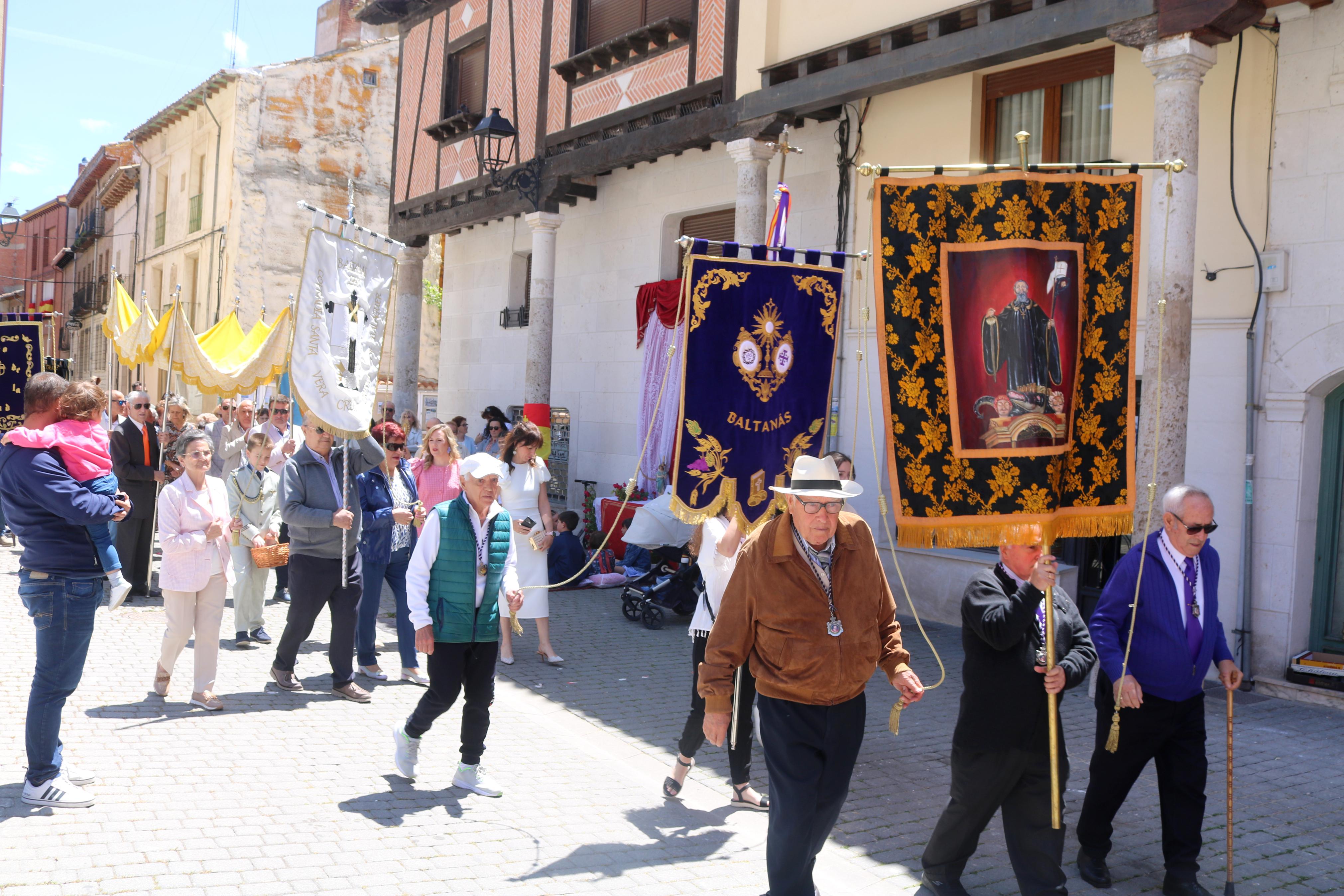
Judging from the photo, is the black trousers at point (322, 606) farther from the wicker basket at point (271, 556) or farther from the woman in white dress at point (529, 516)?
the woman in white dress at point (529, 516)

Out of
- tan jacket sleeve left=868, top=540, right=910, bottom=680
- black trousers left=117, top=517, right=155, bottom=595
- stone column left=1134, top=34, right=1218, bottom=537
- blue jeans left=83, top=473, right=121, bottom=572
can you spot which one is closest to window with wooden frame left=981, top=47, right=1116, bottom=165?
stone column left=1134, top=34, right=1218, bottom=537

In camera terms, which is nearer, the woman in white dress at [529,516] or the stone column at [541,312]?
the woman in white dress at [529,516]

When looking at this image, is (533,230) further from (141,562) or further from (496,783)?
(496,783)

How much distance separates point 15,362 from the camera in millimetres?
12469

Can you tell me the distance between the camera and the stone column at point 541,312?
15.4 metres

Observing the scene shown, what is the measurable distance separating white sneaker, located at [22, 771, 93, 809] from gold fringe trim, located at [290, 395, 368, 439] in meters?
2.56

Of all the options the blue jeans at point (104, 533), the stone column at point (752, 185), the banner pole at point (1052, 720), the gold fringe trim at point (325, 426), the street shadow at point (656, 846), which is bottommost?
the street shadow at point (656, 846)

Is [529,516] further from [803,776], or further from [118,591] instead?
[803,776]

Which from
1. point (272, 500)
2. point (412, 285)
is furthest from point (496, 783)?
point (412, 285)

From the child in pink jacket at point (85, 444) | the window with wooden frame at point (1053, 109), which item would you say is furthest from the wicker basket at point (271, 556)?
the window with wooden frame at point (1053, 109)

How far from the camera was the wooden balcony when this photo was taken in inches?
505

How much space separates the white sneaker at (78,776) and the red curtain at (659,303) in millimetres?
9197

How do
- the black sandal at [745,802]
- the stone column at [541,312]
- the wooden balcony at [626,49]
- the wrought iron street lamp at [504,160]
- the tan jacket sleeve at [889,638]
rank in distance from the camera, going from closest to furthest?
the tan jacket sleeve at [889,638]
the black sandal at [745,802]
the wooden balcony at [626,49]
the wrought iron street lamp at [504,160]
the stone column at [541,312]

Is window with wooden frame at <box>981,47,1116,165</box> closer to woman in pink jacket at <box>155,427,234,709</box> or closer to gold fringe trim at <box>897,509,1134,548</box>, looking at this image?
gold fringe trim at <box>897,509,1134,548</box>
